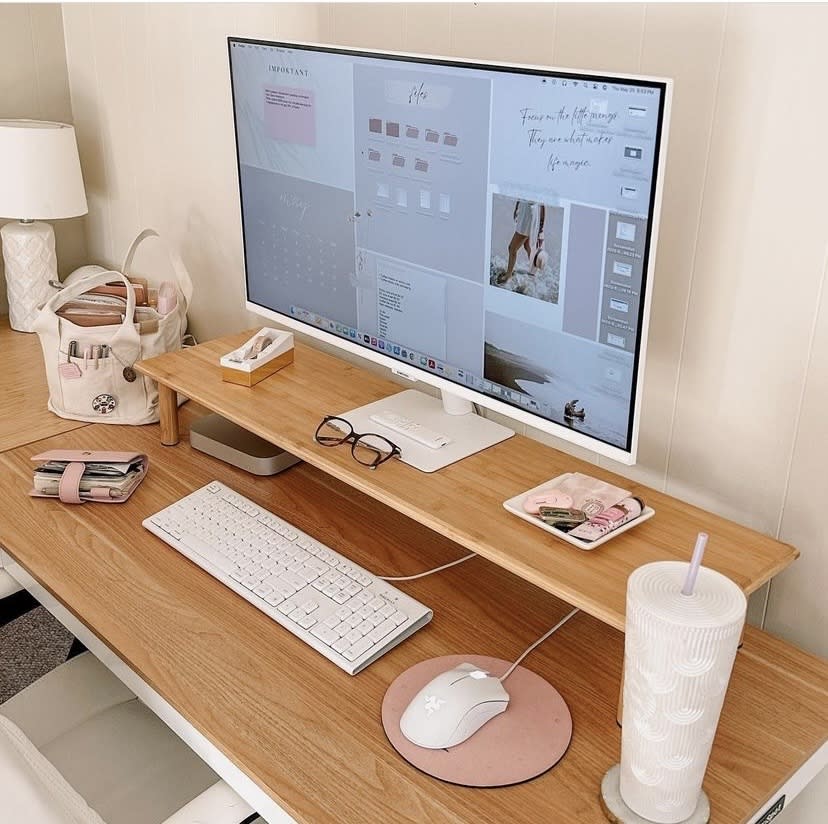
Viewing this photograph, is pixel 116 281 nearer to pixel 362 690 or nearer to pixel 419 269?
pixel 419 269

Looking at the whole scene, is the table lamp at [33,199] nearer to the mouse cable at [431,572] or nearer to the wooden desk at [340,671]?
the wooden desk at [340,671]

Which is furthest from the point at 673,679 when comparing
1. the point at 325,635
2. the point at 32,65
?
the point at 32,65

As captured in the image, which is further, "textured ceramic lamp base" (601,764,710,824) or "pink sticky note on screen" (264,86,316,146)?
"pink sticky note on screen" (264,86,316,146)

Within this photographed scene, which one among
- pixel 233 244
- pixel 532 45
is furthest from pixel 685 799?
pixel 233 244

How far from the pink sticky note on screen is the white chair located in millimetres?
811

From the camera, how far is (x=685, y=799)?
0.97 meters

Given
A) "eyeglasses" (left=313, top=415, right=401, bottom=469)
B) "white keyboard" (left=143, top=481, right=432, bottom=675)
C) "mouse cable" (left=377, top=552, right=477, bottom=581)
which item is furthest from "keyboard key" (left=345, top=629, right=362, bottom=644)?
"eyeglasses" (left=313, top=415, right=401, bottom=469)

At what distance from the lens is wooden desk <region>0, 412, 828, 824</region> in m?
1.03

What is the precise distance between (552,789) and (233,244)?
4.32 feet

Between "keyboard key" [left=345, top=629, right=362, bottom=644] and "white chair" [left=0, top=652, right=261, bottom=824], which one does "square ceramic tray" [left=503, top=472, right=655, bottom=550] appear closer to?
"keyboard key" [left=345, top=629, right=362, bottom=644]

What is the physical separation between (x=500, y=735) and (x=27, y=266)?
1.58 m

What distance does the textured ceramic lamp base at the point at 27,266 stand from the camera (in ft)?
7.12

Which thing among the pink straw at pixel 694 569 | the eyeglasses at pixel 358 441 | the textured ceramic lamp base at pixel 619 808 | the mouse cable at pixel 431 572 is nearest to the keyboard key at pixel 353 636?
the mouse cable at pixel 431 572

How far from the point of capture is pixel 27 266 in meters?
2.19
